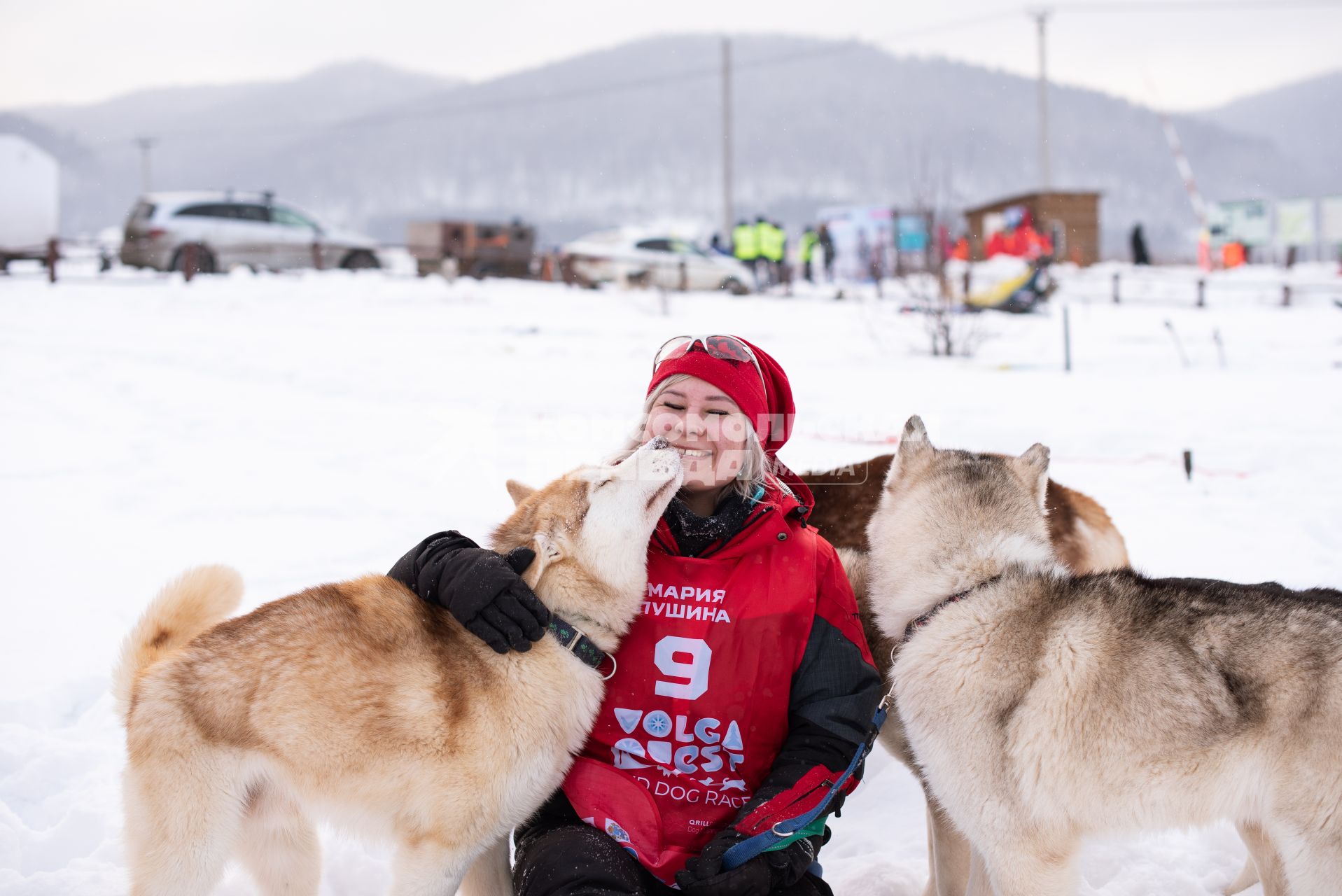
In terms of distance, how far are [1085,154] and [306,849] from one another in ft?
378

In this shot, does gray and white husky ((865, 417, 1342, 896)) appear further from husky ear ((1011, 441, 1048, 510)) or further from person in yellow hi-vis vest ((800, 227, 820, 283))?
person in yellow hi-vis vest ((800, 227, 820, 283))

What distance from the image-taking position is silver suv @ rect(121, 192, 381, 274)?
1652 centimetres

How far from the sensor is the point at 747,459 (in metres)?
2.36

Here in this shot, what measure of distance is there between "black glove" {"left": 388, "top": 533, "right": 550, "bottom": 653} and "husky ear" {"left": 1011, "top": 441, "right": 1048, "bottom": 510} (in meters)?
1.34

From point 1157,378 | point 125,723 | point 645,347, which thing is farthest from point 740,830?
point 645,347

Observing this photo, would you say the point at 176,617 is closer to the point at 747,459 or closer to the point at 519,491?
the point at 519,491

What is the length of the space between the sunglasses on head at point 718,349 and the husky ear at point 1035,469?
737mm

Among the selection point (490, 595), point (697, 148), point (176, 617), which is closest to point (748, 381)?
→ point (490, 595)

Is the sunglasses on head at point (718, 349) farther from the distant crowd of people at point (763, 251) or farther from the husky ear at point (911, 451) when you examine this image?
the distant crowd of people at point (763, 251)

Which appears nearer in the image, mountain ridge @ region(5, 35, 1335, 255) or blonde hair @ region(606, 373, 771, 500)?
blonde hair @ region(606, 373, 771, 500)

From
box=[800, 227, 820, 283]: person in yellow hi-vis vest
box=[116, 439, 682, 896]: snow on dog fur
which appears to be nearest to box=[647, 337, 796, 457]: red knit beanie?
box=[116, 439, 682, 896]: snow on dog fur

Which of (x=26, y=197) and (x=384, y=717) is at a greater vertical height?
(x=26, y=197)

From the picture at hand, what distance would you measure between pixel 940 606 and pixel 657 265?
16.5 meters

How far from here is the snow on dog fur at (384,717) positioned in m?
1.99
